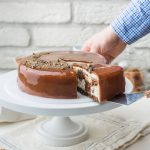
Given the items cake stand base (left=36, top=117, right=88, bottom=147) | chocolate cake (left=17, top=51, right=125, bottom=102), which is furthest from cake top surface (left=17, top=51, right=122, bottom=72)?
cake stand base (left=36, top=117, right=88, bottom=147)

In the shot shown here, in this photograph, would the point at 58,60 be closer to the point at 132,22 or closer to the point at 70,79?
the point at 70,79

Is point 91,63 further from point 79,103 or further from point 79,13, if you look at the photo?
point 79,13

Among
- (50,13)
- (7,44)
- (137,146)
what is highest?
(50,13)

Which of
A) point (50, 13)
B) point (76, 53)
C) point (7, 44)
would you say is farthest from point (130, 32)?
point (7, 44)

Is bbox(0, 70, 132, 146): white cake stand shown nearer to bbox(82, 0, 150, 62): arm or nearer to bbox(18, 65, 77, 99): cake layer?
bbox(18, 65, 77, 99): cake layer

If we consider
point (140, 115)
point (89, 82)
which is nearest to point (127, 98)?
point (89, 82)

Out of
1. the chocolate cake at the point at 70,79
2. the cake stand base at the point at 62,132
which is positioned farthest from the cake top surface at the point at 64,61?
the cake stand base at the point at 62,132

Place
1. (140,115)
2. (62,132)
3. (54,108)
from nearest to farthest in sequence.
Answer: (54,108)
(62,132)
(140,115)

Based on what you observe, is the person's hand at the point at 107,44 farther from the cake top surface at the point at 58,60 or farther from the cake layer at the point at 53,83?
the cake layer at the point at 53,83
